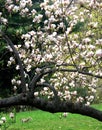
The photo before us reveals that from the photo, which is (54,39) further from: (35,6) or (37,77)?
(35,6)

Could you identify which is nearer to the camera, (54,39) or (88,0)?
(88,0)

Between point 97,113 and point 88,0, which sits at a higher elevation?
point 88,0

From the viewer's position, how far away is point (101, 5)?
225 inches

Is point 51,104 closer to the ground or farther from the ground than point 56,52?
closer to the ground

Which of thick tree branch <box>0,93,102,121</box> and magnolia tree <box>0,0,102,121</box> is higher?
magnolia tree <box>0,0,102,121</box>

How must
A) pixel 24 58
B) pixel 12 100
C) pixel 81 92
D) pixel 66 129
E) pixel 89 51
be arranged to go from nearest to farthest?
1. pixel 12 100
2. pixel 89 51
3. pixel 24 58
4. pixel 66 129
5. pixel 81 92

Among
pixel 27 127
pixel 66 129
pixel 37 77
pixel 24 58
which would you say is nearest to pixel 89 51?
pixel 24 58

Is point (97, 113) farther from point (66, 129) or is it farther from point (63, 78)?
point (66, 129)

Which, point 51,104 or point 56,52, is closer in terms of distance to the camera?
point 51,104

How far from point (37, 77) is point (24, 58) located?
2699mm

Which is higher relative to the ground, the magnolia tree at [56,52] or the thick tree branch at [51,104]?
the magnolia tree at [56,52]

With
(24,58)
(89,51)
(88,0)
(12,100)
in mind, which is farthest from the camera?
(24,58)

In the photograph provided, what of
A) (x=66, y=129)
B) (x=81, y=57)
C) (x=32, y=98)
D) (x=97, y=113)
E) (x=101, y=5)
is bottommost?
(x=66, y=129)

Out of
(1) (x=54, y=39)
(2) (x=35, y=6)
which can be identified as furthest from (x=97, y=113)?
(2) (x=35, y=6)
